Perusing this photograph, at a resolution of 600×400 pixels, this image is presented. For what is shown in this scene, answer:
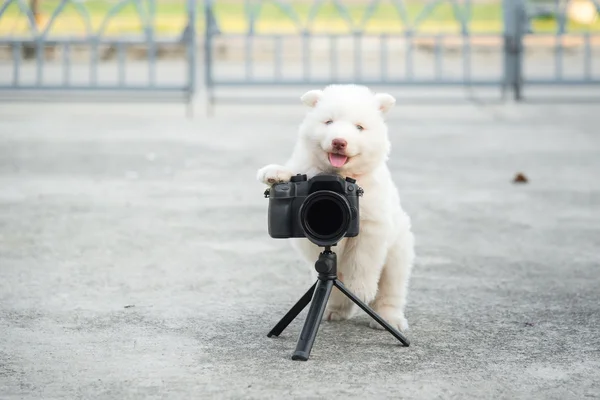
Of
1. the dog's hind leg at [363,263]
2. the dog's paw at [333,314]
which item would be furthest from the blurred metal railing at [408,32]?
the dog's hind leg at [363,263]

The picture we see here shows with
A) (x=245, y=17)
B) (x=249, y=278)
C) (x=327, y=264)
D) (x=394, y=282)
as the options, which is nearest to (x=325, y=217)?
(x=327, y=264)

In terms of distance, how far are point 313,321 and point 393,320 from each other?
0.52 meters

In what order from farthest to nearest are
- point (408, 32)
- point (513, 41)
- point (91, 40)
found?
point (513, 41)
point (408, 32)
point (91, 40)

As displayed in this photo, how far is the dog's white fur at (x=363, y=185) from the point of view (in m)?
3.89

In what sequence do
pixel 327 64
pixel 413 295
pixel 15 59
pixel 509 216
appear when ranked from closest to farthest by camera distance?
pixel 413 295
pixel 509 216
pixel 15 59
pixel 327 64

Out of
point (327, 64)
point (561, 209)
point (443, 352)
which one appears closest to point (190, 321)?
point (443, 352)

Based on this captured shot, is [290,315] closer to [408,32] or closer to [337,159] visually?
[337,159]

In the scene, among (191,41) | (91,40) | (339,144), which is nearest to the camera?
(339,144)

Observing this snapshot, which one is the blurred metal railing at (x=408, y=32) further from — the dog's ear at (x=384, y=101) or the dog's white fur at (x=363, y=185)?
the dog's ear at (x=384, y=101)

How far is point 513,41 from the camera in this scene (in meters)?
13.5

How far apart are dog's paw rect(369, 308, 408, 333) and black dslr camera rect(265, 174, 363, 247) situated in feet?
1.83

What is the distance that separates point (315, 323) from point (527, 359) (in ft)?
2.53

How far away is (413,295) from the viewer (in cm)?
485

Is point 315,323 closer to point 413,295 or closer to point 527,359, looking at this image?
point 527,359
